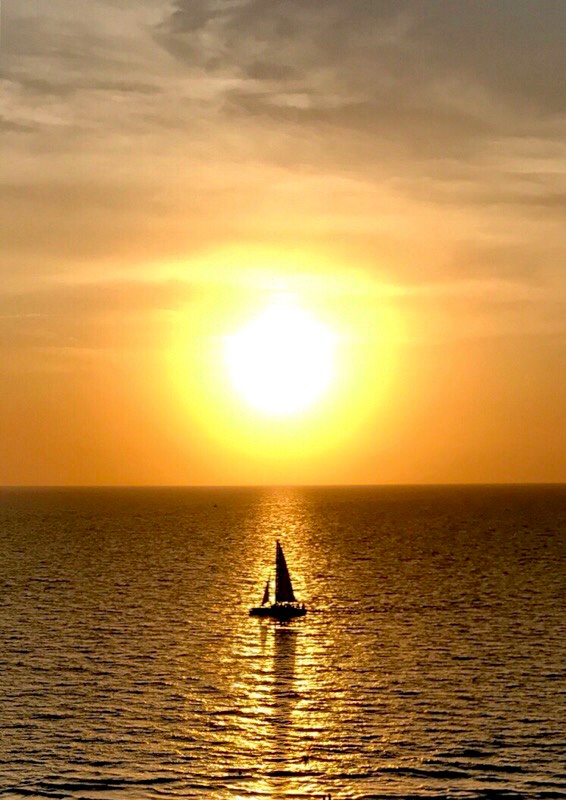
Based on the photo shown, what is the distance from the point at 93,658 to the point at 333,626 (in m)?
32.2

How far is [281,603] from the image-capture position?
417ft

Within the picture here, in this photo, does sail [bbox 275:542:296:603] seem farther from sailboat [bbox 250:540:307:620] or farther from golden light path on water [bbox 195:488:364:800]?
golden light path on water [bbox 195:488:364:800]

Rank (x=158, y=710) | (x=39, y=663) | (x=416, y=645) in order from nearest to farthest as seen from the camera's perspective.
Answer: (x=158, y=710), (x=39, y=663), (x=416, y=645)

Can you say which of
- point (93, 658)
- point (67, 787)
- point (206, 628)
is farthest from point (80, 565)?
point (67, 787)

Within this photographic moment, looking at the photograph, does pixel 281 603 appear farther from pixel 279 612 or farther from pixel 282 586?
pixel 279 612

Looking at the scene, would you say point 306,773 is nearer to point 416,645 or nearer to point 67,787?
point 67,787

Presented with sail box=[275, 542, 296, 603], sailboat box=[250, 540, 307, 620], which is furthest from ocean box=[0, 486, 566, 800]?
sail box=[275, 542, 296, 603]

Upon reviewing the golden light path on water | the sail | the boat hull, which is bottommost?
the golden light path on water

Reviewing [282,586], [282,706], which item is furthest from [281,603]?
[282,706]

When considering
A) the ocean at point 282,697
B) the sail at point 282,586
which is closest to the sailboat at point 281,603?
the sail at point 282,586

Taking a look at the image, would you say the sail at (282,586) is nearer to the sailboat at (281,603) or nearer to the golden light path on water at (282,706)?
the sailboat at (281,603)

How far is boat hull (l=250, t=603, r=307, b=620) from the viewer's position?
396 ft

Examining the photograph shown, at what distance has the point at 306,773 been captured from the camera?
62062 mm

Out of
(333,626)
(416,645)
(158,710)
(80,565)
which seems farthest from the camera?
(80,565)
